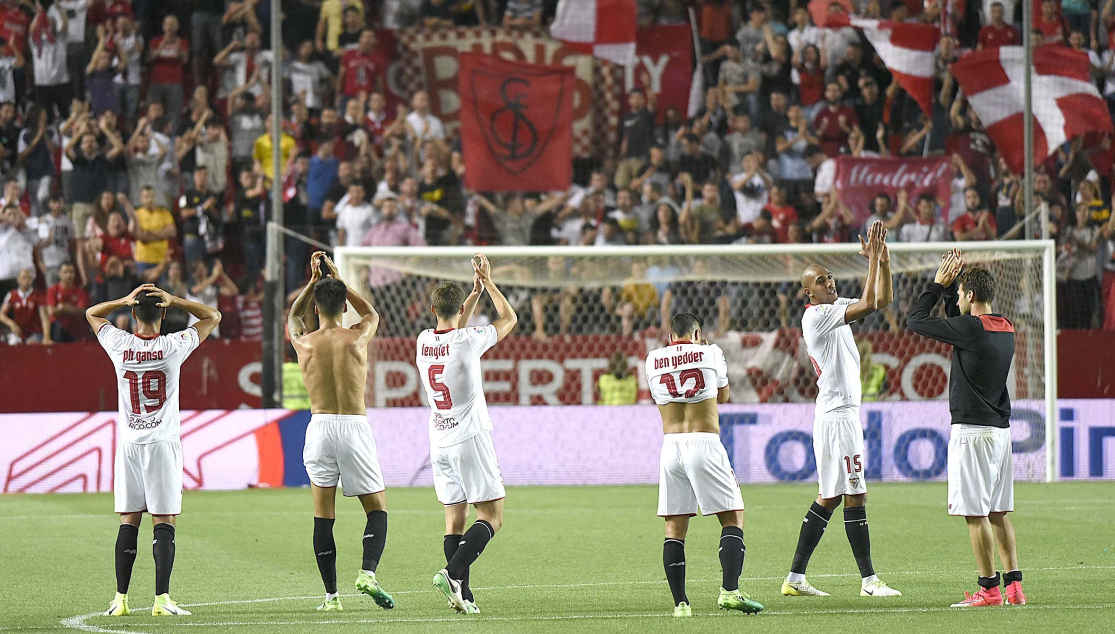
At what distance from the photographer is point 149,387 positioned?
8430 millimetres

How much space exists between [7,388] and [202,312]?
33.1ft

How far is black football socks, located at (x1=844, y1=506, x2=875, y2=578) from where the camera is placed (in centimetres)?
874

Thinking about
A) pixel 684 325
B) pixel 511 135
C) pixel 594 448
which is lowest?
pixel 594 448

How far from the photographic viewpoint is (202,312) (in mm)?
8727

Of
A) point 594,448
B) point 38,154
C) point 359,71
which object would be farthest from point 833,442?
point 38,154

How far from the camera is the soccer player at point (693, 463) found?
26.0ft

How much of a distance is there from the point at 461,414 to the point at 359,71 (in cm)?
1503

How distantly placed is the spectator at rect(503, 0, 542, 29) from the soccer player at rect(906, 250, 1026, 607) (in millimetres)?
15842

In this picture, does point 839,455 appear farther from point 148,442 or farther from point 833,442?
point 148,442

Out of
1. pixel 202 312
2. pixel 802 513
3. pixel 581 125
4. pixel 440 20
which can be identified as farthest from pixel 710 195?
pixel 202 312

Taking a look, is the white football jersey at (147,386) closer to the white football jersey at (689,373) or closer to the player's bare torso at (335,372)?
the player's bare torso at (335,372)

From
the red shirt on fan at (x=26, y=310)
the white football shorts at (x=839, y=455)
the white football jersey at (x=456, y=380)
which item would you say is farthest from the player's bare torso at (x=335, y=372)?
the red shirt on fan at (x=26, y=310)

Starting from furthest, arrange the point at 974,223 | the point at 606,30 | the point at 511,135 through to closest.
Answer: the point at 606,30 < the point at 511,135 < the point at 974,223

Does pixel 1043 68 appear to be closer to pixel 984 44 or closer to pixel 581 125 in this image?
pixel 984 44
